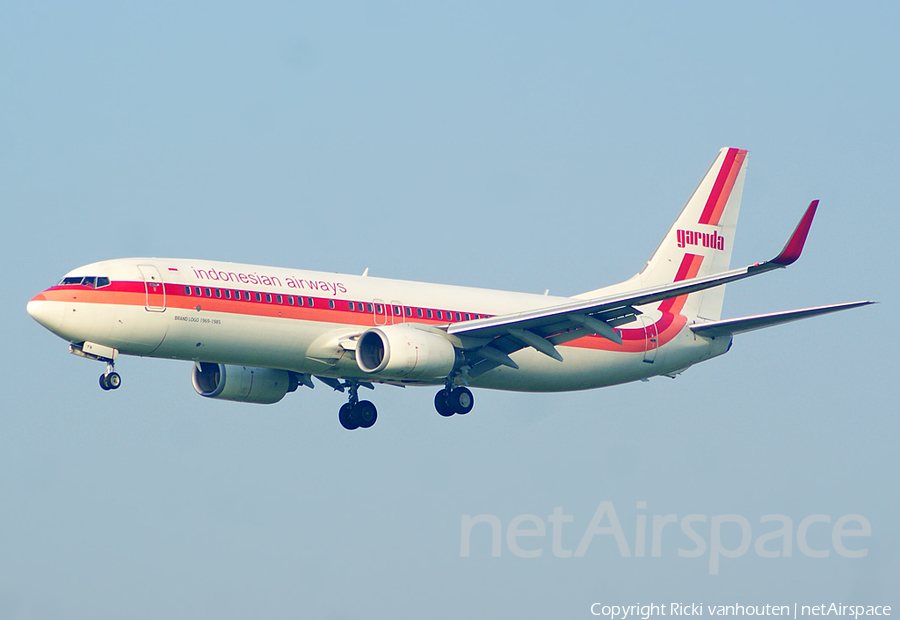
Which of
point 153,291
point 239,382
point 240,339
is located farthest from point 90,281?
point 239,382

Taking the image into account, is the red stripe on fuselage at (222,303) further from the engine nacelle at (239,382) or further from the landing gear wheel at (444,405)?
the engine nacelle at (239,382)

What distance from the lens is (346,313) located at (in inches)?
1663

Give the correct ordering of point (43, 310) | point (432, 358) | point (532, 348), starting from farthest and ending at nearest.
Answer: point (532, 348) → point (432, 358) → point (43, 310)

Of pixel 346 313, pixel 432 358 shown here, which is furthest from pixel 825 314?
pixel 346 313

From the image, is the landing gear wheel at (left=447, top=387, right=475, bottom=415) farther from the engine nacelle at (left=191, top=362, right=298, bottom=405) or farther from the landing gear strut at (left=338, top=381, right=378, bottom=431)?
the engine nacelle at (left=191, top=362, right=298, bottom=405)

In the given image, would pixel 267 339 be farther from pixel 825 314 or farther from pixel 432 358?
pixel 825 314

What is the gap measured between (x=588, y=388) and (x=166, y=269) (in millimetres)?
16861

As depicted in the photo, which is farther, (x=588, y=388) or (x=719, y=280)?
(x=588, y=388)

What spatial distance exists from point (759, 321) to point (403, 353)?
1289 cm

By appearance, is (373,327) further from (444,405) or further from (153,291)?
(153,291)

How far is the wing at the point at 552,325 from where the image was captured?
39.8 metres

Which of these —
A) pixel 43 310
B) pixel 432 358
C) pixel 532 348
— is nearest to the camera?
pixel 43 310

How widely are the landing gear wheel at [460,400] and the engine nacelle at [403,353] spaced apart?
246 cm

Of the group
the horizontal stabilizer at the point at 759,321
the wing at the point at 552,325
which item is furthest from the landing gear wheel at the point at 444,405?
the horizontal stabilizer at the point at 759,321
